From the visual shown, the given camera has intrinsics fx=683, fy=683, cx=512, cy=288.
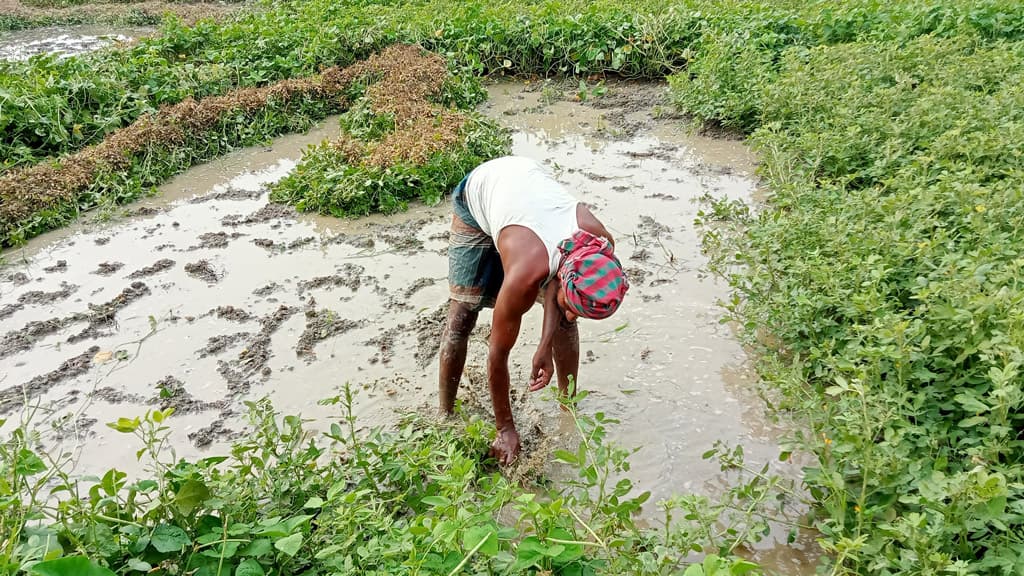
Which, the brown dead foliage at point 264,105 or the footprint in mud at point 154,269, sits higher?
the brown dead foliage at point 264,105

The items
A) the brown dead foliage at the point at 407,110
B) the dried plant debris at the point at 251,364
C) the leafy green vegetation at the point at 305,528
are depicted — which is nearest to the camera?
the leafy green vegetation at the point at 305,528

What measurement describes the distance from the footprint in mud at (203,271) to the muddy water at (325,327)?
0.02m

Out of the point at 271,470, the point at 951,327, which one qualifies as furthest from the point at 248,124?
the point at 951,327

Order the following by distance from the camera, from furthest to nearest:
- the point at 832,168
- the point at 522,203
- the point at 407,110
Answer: the point at 407,110 < the point at 832,168 < the point at 522,203

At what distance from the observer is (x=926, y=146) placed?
167 inches

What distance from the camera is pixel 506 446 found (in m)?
3.01

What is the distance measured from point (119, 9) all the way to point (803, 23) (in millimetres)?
12748

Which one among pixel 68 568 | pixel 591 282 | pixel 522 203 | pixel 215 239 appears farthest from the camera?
pixel 215 239

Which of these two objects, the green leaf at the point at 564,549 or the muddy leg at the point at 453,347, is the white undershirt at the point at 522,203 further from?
the green leaf at the point at 564,549

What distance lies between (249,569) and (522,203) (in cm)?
154

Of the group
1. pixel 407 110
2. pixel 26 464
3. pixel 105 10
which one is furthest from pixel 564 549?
pixel 105 10

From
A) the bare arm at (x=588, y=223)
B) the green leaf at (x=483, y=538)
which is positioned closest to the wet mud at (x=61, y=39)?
the bare arm at (x=588, y=223)

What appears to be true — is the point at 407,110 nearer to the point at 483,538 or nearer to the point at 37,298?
the point at 37,298

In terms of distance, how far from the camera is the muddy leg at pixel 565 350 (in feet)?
10.00
